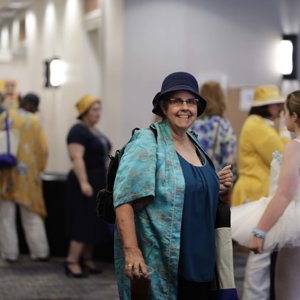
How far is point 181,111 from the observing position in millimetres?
3721

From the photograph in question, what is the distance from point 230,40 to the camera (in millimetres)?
9852

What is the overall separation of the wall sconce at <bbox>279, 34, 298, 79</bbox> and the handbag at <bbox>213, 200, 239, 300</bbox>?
6335 mm

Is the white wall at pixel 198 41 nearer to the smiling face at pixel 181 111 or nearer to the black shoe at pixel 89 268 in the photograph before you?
the black shoe at pixel 89 268

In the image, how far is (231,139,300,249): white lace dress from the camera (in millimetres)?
4629

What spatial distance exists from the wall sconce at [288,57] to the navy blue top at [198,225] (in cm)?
648

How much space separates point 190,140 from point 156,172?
1.25 ft

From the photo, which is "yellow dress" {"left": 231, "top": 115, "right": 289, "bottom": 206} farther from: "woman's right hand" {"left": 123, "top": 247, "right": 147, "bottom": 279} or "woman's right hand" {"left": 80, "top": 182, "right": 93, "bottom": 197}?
"woman's right hand" {"left": 123, "top": 247, "right": 147, "bottom": 279}

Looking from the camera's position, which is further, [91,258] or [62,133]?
[62,133]

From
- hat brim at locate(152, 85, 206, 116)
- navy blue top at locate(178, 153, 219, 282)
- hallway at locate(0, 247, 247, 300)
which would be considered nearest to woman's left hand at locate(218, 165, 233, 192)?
navy blue top at locate(178, 153, 219, 282)

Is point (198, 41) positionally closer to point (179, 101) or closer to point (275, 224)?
point (275, 224)

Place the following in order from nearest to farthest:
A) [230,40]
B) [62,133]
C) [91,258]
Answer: [91,258] < [230,40] < [62,133]

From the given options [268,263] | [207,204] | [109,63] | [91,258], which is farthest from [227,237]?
[109,63]

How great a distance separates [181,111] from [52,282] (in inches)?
167

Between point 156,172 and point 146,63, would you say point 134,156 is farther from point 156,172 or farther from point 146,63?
point 146,63
